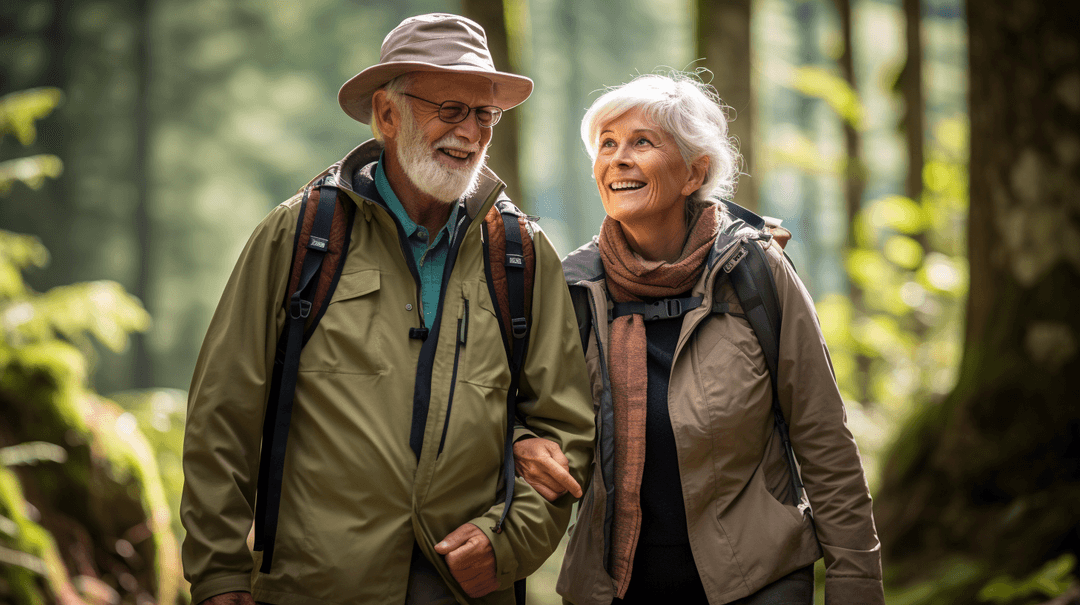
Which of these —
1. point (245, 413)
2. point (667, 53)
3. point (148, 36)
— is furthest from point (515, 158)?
point (667, 53)

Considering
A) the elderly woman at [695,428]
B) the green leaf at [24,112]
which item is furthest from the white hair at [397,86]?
the green leaf at [24,112]

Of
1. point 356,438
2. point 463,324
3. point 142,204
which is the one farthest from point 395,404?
point 142,204

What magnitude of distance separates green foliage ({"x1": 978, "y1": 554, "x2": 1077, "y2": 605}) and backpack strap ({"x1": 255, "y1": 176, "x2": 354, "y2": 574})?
3707 millimetres

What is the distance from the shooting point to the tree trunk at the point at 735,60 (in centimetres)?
593

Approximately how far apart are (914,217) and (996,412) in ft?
9.92

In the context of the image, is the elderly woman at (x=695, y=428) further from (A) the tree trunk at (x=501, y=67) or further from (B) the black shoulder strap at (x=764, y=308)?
(A) the tree trunk at (x=501, y=67)

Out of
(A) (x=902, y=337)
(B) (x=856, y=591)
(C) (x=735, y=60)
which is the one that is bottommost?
(A) (x=902, y=337)

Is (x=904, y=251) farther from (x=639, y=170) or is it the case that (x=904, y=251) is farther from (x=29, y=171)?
(x=29, y=171)

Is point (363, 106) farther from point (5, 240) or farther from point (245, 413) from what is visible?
point (5, 240)

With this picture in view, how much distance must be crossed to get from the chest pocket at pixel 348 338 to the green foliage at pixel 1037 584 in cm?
354

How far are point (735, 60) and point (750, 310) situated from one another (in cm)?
353

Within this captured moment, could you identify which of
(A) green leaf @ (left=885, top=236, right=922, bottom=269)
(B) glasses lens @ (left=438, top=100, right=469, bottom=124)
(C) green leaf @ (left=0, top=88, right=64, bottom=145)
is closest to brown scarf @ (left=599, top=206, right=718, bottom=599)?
(B) glasses lens @ (left=438, top=100, right=469, bottom=124)

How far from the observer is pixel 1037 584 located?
4098mm

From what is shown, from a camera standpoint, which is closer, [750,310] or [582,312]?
[750,310]
